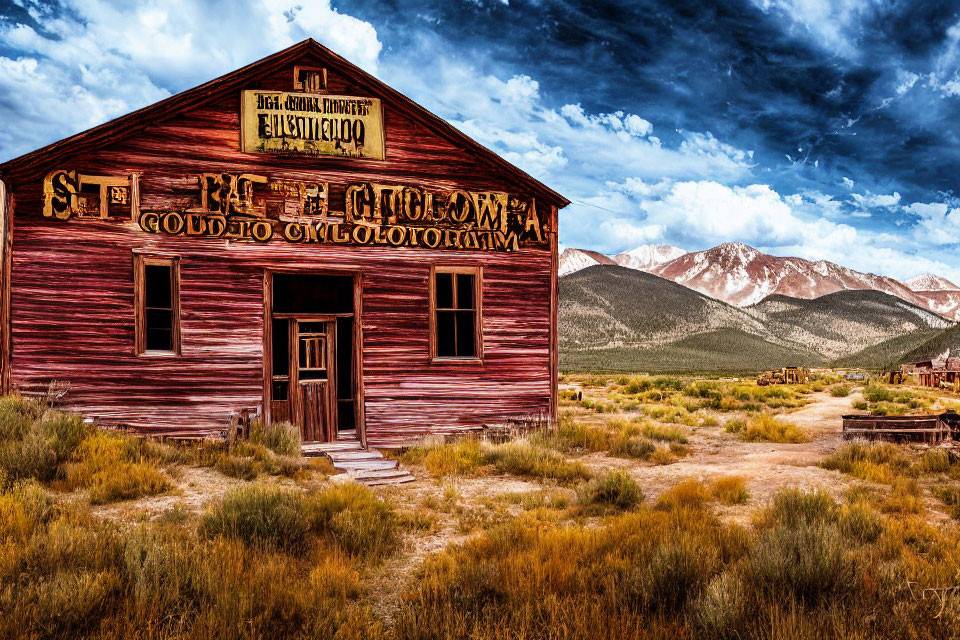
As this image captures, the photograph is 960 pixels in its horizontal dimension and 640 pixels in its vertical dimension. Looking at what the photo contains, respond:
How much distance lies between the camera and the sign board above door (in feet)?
32.1

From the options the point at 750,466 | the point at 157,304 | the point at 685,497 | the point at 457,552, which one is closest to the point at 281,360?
the point at 157,304

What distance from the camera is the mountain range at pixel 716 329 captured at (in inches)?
2581

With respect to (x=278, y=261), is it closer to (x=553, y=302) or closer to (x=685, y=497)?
(x=553, y=302)

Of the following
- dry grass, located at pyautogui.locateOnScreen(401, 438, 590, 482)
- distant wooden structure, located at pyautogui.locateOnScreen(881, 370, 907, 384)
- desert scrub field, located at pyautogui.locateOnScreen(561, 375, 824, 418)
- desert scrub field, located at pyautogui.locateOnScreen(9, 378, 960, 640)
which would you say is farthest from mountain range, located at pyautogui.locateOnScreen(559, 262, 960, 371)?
desert scrub field, located at pyautogui.locateOnScreen(9, 378, 960, 640)

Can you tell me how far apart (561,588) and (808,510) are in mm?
3008

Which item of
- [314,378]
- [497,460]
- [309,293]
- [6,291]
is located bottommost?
[497,460]

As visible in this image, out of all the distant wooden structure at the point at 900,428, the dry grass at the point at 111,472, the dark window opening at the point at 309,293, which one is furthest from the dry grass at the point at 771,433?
the dry grass at the point at 111,472

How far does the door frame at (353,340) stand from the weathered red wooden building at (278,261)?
35 millimetres

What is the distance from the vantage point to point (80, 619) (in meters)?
3.24

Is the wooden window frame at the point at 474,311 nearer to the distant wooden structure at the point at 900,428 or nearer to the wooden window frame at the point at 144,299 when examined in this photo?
the wooden window frame at the point at 144,299

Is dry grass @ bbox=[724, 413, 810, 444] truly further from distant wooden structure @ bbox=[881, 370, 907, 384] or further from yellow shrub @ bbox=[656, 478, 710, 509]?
distant wooden structure @ bbox=[881, 370, 907, 384]

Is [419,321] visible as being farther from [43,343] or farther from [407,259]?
[43,343]

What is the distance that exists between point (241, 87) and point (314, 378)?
207 inches

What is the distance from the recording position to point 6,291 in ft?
29.0
